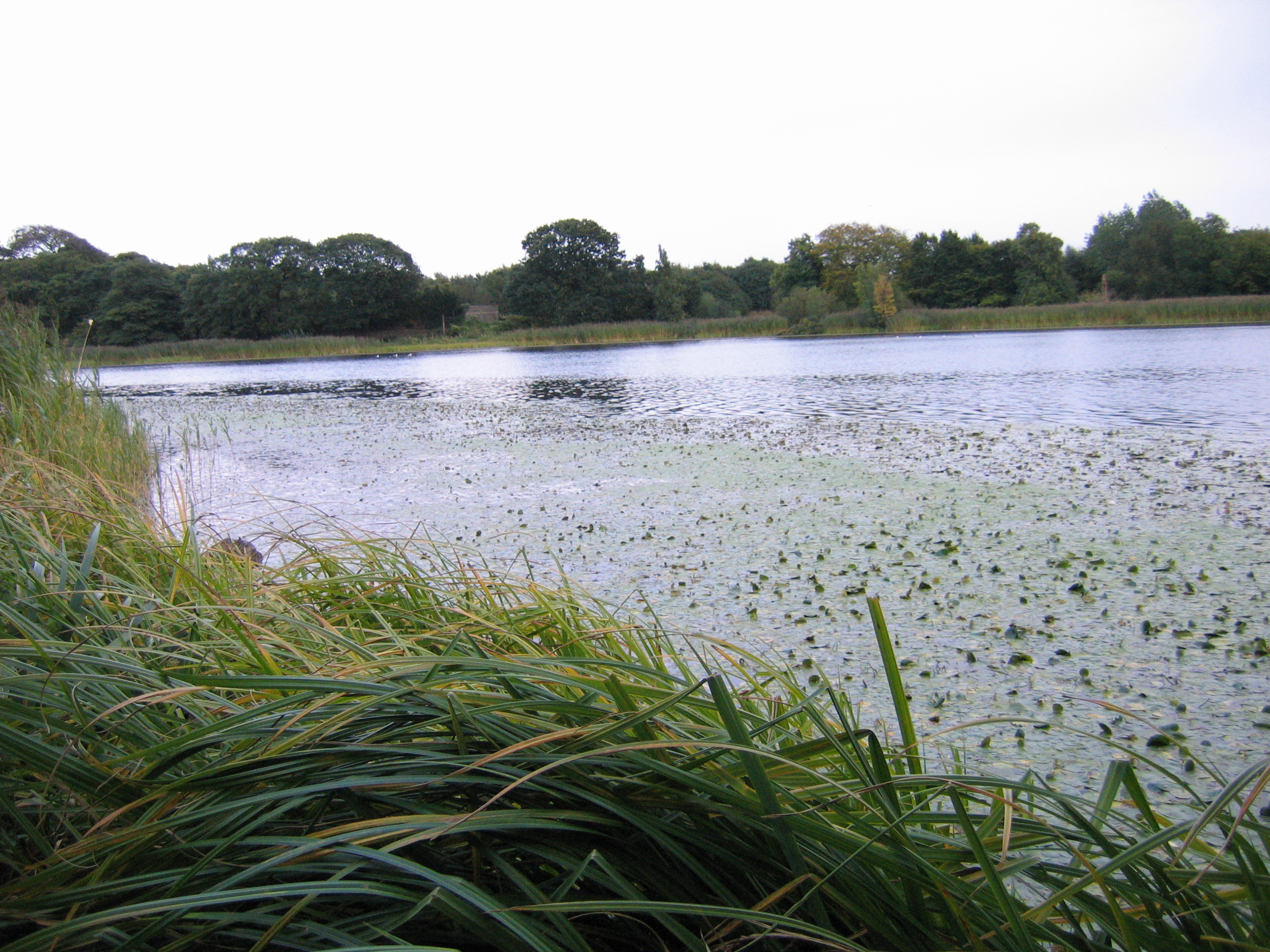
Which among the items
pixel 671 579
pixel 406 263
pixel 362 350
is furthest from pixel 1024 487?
pixel 406 263

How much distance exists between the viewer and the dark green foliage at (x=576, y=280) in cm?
5534

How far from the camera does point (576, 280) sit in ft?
185

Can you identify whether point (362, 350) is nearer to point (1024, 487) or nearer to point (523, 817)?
point (1024, 487)

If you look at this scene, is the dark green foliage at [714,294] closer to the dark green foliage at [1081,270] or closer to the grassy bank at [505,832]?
the dark green foliage at [1081,270]

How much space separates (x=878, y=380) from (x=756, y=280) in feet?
220

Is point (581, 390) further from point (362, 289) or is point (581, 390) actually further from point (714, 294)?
point (714, 294)

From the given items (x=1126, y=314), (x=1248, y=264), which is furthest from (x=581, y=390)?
(x=1248, y=264)

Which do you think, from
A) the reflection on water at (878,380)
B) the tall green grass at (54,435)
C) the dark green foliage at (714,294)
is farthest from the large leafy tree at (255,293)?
the tall green grass at (54,435)

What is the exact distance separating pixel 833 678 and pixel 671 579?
1475 millimetres

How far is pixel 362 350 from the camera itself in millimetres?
44875

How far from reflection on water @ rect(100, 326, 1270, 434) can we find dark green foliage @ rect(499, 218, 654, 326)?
70.4 ft

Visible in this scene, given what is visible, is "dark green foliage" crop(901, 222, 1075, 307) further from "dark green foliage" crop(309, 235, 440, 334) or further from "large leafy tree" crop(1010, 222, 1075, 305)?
"dark green foliage" crop(309, 235, 440, 334)

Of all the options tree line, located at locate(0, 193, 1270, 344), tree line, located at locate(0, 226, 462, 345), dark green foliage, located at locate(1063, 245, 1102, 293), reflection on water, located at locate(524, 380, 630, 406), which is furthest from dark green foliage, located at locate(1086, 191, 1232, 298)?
tree line, located at locate(0, 226, 462, 345)

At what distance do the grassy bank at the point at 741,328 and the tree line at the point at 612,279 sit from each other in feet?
9.47
